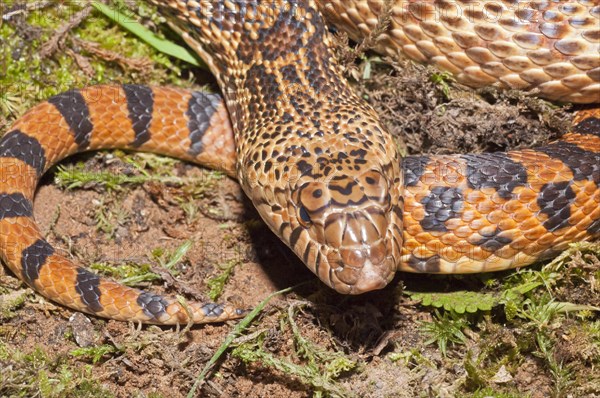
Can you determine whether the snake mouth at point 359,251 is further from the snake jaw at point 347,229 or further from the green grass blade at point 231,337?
the green grass blade at point 231,337

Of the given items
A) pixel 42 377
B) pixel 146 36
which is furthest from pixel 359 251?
pixel 146 36

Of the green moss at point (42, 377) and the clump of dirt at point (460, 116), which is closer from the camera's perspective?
the green moss at point (42, 377)

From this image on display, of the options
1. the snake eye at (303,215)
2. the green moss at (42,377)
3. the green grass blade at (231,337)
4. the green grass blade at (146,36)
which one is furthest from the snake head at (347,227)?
the green grass blade at (146,36)

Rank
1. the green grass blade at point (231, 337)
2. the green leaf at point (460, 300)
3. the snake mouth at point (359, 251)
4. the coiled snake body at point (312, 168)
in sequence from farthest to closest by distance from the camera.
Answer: the green leaf at point (460, 300)
the green grass blade at point (231, 337)
the coiled snake body at point (312, 168)
the snake mouth at point (359, 251)

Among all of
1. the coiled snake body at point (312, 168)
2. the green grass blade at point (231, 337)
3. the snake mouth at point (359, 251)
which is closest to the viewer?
the snake mouth at point (359, 251)

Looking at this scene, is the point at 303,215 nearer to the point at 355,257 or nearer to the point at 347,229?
the point at 347,229

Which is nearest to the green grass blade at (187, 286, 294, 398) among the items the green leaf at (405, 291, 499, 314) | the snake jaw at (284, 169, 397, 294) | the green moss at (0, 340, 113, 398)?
the green moss at (0, 340, 113, 398)

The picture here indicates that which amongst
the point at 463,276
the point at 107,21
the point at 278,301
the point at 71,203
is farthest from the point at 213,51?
the point at 463,276

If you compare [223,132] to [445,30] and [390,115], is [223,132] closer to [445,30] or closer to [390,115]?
[390,115]
